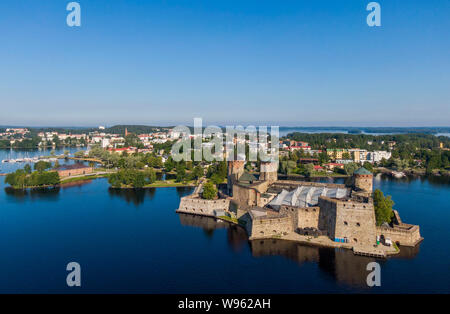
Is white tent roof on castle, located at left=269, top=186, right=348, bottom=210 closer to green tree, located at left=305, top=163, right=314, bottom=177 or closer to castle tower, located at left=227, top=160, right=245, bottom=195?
castle tower, located at left=227, top=160, right=245, bottom=195

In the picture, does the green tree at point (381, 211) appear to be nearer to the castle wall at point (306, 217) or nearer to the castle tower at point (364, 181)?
the castle tower at point (364, 181)

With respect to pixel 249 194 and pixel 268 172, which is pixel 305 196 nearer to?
pixel 249 194

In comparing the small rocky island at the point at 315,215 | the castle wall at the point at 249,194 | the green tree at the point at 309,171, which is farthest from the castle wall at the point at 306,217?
the green tree at the point at 309,171

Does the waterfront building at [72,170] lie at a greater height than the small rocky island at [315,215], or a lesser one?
greater
